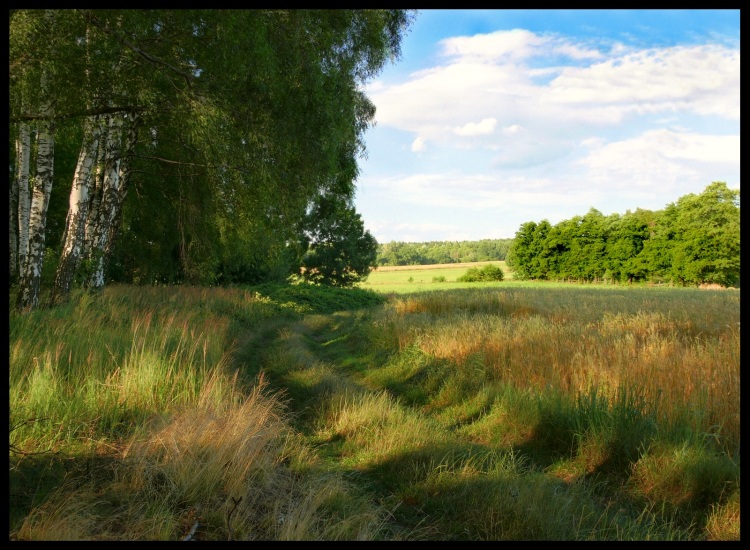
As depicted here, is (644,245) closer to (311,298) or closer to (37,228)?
(311,298)

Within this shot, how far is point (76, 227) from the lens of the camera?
9680 mm

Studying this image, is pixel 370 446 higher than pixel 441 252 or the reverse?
the reverse

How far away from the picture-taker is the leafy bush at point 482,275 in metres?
65.8

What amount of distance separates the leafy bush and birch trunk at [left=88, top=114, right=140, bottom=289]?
5649cm

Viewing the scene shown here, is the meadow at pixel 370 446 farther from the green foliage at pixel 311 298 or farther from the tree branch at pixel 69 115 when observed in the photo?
the green foliage at pixel 311 298

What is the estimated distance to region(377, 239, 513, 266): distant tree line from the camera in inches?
3939

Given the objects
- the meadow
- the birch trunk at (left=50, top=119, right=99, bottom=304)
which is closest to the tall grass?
the meadow

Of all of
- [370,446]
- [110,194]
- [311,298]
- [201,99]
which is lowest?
[370,446]

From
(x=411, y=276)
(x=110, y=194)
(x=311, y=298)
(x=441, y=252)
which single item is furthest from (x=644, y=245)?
(x=441, y=252)

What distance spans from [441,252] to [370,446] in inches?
4299

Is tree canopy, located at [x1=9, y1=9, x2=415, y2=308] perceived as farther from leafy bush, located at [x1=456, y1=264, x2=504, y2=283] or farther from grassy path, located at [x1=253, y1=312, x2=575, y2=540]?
leafy bush, located at [x1=456, y1=264, x2=504, y2=283]

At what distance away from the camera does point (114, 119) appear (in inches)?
407

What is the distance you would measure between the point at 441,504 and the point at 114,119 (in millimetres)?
10907
